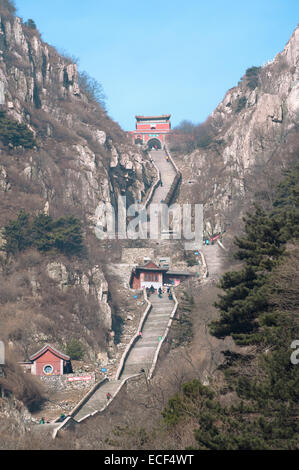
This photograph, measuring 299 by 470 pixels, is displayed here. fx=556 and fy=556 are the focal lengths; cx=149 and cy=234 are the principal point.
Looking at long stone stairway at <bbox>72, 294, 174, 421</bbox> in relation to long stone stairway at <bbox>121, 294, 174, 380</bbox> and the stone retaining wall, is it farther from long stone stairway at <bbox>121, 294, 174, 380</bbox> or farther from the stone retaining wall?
the stone retaining wall

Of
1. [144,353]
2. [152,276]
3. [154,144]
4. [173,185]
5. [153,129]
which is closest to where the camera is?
[144,353]

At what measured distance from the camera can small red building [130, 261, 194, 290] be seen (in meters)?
43.2

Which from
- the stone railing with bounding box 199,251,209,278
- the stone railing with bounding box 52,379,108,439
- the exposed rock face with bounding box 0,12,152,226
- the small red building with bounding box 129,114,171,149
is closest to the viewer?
the stone railing with bounding box 52,379,108,439

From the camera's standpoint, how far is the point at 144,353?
32.1m

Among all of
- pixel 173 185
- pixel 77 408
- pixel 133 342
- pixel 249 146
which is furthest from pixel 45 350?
pixel 249 146

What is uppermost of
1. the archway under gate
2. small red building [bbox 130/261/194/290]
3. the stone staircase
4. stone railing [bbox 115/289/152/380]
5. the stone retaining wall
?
the archway under gate

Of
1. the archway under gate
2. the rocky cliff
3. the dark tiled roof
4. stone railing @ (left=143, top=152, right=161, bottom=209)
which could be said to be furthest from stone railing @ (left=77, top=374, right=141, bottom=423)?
the archway under gate

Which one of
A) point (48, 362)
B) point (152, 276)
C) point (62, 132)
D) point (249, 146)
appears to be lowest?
point (48, 362)

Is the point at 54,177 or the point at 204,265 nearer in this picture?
the point at 204,265

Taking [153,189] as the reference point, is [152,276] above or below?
below

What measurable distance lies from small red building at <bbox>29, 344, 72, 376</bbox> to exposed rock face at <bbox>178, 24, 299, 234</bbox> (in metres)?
22.0

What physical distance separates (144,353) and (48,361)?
6.05 metres

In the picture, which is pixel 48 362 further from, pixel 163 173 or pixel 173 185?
pixel 163 173

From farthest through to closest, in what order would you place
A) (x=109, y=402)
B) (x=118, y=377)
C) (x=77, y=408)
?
(x=118, y=377)
(x=109, y=402)
(x=77, y=408)
